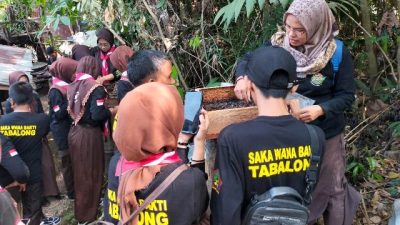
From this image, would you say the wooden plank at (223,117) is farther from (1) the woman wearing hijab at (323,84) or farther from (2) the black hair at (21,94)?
(2) the black hair at (21,94)

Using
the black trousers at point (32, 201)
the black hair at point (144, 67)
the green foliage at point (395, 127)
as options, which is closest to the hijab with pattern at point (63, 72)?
the black trousers at point (32, 201)

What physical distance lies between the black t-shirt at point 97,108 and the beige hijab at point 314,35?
2.14m

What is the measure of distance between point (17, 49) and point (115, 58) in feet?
10.5

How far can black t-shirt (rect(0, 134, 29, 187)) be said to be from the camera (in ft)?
10.8

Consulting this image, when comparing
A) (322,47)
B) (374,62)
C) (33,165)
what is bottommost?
(33,165)

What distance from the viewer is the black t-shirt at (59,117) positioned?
425cm

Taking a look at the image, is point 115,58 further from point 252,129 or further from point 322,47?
point 252,129

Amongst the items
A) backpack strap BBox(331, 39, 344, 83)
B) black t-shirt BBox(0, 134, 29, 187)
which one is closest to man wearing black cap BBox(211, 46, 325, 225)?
backpack strap BBox(331, 39, 344, 83)

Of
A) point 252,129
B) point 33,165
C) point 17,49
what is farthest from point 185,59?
point 17,49

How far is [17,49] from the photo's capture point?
6676 mm

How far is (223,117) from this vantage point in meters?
2.09

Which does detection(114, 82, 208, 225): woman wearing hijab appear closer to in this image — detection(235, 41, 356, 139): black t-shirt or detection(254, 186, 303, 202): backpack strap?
detection(254, 186, 303, 202): backpack strap

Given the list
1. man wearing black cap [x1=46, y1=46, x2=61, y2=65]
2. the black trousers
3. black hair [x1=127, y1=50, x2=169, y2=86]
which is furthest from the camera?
man wearing black cap [x1=46, y1=46, x2=61, y2=65]

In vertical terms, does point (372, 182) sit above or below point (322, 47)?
below
